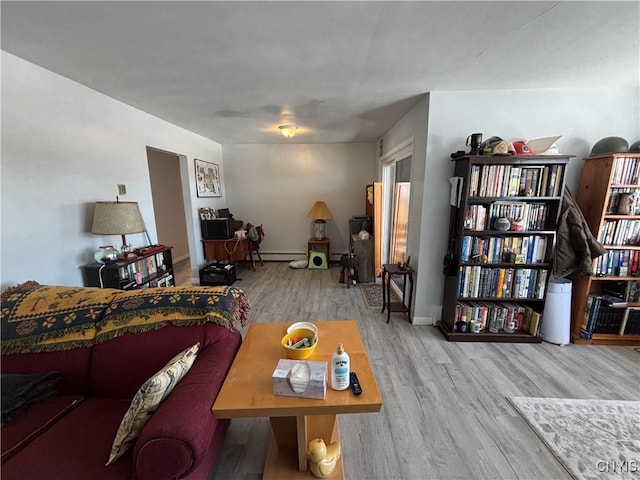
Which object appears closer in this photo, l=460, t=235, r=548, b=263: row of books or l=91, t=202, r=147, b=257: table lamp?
l=91, t=202, r=147, b=257: table lamp

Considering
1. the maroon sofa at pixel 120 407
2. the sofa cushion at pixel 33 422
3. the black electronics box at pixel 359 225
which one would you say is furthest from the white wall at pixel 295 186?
the sofa cushion at pixel 33 422

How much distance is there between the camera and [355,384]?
40.1 inches

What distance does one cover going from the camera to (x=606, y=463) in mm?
1298

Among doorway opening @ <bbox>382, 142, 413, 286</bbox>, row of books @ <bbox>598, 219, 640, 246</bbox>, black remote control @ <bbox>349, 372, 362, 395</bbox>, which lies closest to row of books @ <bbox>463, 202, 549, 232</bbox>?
row of books @ <bbox>598, 219, 640, 246</bbox>

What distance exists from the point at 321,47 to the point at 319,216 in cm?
318

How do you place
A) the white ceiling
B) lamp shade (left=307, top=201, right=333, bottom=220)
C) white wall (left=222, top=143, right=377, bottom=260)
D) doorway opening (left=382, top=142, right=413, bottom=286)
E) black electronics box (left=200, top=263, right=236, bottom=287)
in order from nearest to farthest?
the white ceiling < doorway opening (left=382, top=142, right=413, bottom=286) < black electronics box (left=200, top=263, right=236, bottom=287) < lamp shade (left=307, top=201, right=333, bottom=220) < white wall (left=222, top=143, right=377, bottom=260)

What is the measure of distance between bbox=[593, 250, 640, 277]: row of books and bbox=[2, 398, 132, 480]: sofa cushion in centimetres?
350

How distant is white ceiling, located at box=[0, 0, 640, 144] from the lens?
4.00 ft

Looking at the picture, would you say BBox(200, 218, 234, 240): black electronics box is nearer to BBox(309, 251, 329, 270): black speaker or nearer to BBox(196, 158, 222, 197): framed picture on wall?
BBox(196, 158, 222, 197): framed picture on wall

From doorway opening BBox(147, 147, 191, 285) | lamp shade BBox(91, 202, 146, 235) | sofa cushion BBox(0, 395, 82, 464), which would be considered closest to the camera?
sofa cushion BBox(0, 395, 82, 464)

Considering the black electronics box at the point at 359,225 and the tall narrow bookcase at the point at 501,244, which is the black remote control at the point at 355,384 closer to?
the tall narrow bookcase at the point at 501,244

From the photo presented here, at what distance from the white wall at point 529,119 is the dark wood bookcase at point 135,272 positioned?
279cm

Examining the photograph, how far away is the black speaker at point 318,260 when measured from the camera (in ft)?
15.4

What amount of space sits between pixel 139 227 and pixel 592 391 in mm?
3687
